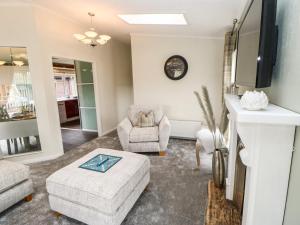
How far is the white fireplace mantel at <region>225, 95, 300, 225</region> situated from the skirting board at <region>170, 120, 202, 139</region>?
3080mm

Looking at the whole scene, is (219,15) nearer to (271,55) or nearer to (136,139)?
(271,55)

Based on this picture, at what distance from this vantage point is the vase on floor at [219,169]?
1.86 metres

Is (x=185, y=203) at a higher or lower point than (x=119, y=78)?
lower

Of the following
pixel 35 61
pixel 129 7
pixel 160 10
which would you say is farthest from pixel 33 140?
pixel 160 10

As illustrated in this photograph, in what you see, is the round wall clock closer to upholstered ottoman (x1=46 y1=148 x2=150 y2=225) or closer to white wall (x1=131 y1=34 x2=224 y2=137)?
white wall (x1=131 y1=34 x2=224 y2=137)

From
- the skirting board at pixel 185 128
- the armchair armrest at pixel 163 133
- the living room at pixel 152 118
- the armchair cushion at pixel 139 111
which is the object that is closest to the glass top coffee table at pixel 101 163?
the living room at pixel 152 118

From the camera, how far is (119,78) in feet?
17.9

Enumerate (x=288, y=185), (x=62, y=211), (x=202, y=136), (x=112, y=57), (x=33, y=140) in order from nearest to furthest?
(x=288, y=185)
(x=62, y=211)
(x=202, y=136)
(x=33, y=140)
(x=112, y=57)


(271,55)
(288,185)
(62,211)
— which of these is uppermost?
(271,55)

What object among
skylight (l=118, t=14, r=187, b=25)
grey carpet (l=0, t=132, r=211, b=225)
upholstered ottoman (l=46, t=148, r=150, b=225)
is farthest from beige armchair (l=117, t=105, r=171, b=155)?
skylight (l=118, t=14, r=187, b=25)

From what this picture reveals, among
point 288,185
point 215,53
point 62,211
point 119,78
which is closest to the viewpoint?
point 288,185

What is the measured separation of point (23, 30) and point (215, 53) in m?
3.63

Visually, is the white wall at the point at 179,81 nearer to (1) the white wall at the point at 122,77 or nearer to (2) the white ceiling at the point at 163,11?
(2) the white ceiling at the point at 163,11

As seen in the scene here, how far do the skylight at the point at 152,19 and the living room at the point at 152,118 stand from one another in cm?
3
